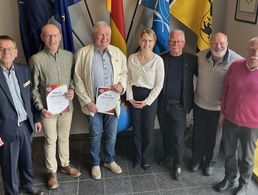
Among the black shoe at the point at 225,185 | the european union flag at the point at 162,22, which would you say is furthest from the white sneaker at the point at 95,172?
the european union flag at the point at 162,22

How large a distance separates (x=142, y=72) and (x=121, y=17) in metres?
0.64

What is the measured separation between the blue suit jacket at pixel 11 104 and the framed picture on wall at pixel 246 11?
2.11 m

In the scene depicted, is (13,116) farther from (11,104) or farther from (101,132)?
(101,132)

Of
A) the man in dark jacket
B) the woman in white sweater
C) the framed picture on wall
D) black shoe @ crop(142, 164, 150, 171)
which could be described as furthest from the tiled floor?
the framed picture on wall

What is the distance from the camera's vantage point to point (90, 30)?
2.79m

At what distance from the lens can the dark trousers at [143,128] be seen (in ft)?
7.85

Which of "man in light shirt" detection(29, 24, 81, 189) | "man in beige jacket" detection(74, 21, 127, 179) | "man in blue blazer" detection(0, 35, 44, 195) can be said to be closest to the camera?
"man in blue blazer" detection(0, 35, 44, 195)

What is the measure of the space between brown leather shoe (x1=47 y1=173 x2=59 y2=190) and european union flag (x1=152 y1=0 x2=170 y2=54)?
64.7 inches

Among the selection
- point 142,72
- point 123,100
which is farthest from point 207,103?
point 123,100

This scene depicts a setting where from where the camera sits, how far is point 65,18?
245cm

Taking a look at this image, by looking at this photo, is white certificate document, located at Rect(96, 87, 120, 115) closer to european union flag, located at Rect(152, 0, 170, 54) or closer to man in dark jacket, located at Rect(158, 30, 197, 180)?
man in dark jacket, located at Rect(158, 30, 197, 180)

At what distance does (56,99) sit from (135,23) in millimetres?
1266

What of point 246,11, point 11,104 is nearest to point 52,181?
point 11,104

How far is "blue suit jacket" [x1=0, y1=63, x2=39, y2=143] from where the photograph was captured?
5.98 ft
